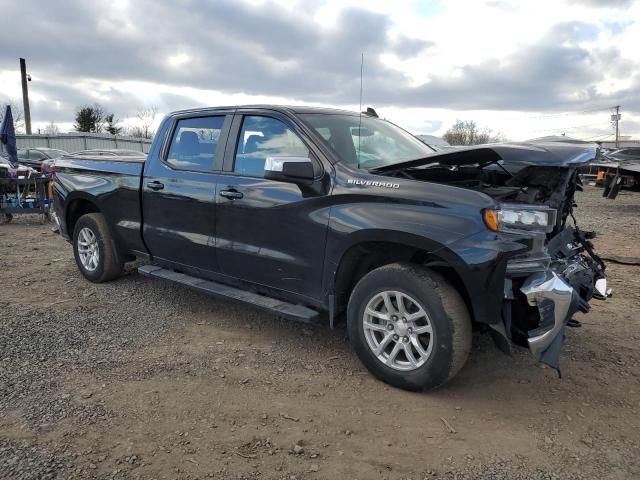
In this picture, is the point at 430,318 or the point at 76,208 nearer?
the point at 430,318

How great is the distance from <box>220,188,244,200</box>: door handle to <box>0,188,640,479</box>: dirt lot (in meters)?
1.18

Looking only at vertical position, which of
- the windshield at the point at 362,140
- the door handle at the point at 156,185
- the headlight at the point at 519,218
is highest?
the windshield at the point at 362,140

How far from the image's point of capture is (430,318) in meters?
3.31

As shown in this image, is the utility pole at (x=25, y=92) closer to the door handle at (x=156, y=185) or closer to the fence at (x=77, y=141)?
the fence at (x=77, y=141)

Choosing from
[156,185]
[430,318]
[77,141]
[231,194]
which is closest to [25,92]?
[77,141]

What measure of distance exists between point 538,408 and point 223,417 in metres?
1.96

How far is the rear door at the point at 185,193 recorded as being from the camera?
456 centimetres

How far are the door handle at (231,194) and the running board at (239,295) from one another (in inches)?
30.9

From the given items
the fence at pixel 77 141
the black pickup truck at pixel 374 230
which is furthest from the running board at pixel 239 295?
the fence at pixel 77 141

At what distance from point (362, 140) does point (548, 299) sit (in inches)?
74.9

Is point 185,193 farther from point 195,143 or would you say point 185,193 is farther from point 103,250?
point 103,250

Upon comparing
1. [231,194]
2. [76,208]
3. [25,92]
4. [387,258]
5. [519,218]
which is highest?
[25,92]

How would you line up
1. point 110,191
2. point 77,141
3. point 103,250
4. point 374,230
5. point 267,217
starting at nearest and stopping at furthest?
point 374,230, point 267,217, point 110,191, point 103,250, point 77,141

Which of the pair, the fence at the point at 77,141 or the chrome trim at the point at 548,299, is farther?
the fence at the point at 77,141
